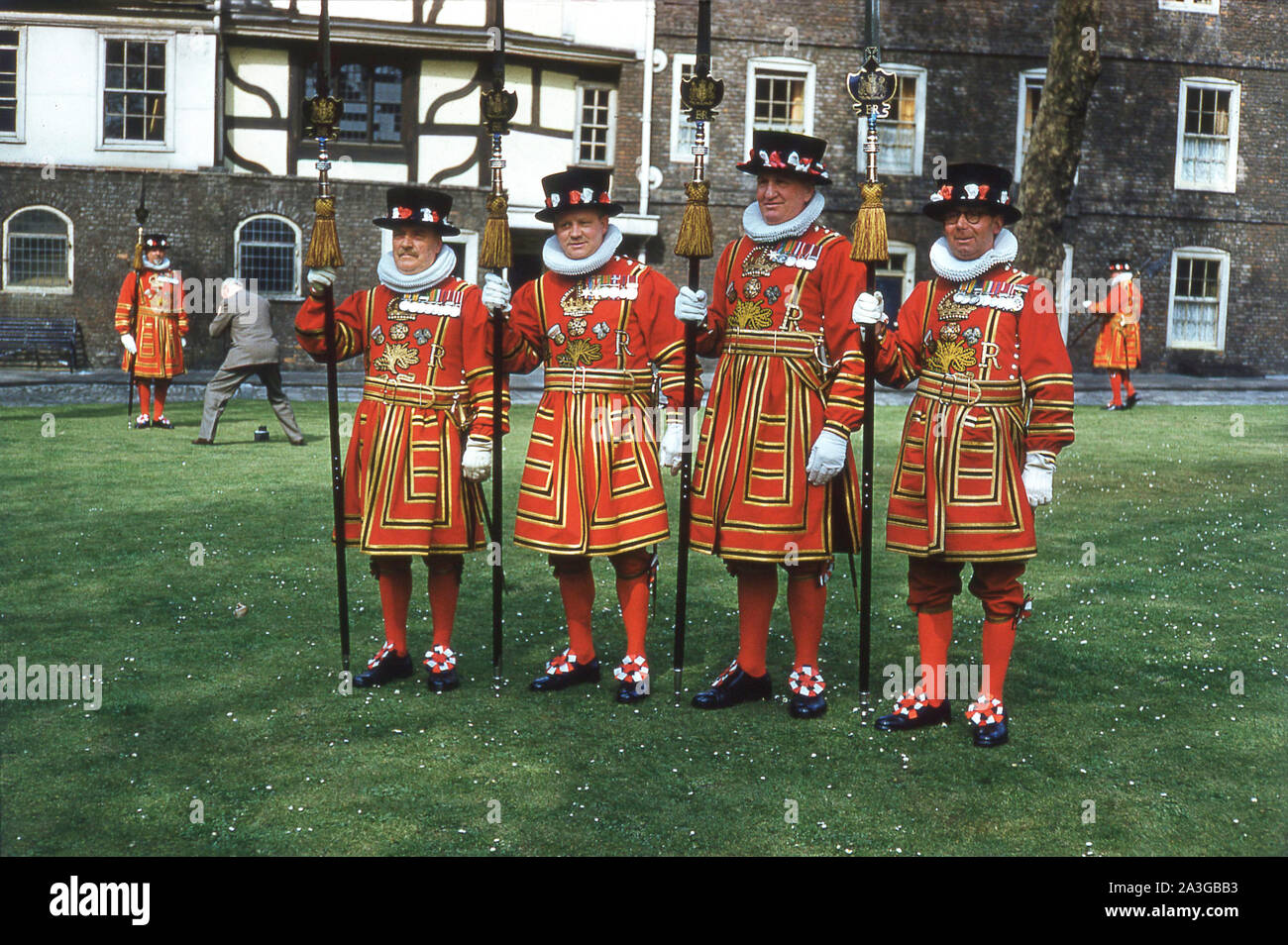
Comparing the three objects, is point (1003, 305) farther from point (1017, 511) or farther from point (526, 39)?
point (526, 39)

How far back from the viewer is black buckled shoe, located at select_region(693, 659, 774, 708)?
20.5ft

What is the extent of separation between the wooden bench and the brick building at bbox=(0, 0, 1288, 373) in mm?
251

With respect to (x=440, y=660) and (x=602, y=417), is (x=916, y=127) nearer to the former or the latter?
(x=602, y=417)

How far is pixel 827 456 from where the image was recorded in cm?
588

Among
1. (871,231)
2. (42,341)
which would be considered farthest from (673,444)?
(42,341)

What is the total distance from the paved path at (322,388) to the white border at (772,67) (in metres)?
5.19

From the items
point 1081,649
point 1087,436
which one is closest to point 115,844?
point 1081,649

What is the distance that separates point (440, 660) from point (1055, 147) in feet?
41.3

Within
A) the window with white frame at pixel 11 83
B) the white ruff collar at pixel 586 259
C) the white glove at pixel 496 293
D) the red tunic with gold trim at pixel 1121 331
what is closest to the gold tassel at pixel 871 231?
the white ruff collar at pixel 586 259

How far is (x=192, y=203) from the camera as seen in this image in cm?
2450

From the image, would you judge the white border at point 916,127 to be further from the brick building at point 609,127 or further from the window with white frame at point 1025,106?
the window with white frame at point 1025,106

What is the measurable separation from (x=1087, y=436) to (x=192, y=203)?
53.4 feet

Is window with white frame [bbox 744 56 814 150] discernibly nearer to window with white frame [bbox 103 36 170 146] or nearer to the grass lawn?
window with white frame [bbox 103 36 170 146]
